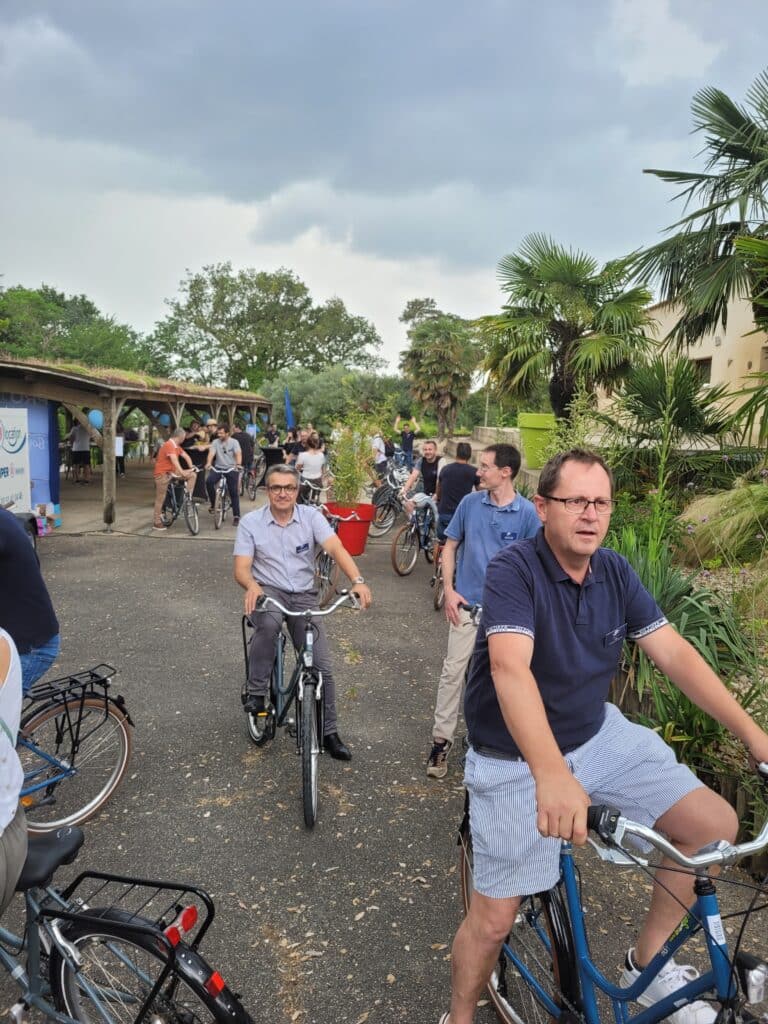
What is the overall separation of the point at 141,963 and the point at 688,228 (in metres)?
10.0

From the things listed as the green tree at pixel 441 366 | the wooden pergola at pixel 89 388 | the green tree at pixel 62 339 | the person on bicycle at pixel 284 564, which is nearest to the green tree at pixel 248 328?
the green tree at pixel 62 339

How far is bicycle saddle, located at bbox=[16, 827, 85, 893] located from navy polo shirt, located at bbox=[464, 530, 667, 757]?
1.23 m

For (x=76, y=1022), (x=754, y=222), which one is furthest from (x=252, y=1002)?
(x=754, y=222)

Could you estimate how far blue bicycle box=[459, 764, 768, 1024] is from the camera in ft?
4.77

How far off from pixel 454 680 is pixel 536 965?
6.58 ft

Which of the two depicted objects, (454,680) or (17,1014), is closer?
(17,1014)

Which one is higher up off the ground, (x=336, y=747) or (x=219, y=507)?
(x=219, y=507)

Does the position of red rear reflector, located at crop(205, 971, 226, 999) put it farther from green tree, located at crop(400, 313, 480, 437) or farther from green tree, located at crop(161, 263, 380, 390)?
green tree, located at crop(161, 263, 380, 390)

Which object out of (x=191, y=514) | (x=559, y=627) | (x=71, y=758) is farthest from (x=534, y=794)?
(x=191, y=514)

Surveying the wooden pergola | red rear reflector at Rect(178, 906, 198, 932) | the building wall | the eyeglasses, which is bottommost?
red rear reflector at Rect(178, 906, 198, 932)

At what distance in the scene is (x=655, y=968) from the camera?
1.76 m

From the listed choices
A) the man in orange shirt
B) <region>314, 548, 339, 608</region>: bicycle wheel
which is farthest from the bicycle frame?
the man in orange shirt

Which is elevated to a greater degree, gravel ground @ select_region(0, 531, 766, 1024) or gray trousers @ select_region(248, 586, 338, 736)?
gray trousers @ select_region(248, 586, 338, 736)

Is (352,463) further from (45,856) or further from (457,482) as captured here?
(45,856)
